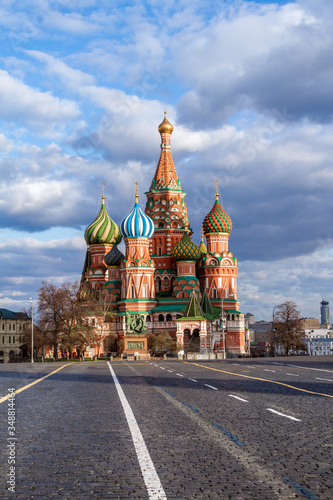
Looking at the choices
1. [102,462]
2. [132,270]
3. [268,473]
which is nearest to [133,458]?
[102,462]

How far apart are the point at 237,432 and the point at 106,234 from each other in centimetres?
10314

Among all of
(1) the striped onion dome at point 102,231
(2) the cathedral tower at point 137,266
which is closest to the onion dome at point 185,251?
(2) the cathedral tower at point 137,266

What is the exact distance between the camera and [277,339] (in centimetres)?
9988

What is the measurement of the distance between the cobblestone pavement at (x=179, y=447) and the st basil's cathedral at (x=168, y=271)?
3065 inches

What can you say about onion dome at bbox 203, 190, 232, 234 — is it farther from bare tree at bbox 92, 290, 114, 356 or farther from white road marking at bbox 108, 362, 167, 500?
white road marking at bbox 108, 362, 167, 500

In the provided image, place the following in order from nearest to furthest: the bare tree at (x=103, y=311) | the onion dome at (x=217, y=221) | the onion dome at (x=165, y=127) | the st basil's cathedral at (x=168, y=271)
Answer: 1. the bare tree at (x=103, y=311)
2. the st basil's cathedral at (x=168, y=271)
3. the onion dome at (x=217, y=221)
4. the onion dome at (x=165, y=127)

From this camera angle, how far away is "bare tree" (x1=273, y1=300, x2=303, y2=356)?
97938 mm

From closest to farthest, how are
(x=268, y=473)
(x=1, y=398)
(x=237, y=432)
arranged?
(x=268, y=473), (x=237, y=432), (x=1, y=398)

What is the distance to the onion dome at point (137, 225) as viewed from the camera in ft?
330

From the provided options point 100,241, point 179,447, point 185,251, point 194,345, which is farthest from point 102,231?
point 179,447

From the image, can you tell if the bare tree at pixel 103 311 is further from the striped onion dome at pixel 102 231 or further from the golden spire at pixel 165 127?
the golden spire at pixel 165 127

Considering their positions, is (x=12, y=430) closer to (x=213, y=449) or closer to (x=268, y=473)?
(x=213, y=449)

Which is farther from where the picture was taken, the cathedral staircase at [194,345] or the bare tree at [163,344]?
the cathedral staircase at [194,345]

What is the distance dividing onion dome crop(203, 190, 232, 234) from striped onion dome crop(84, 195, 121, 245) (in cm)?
1689
